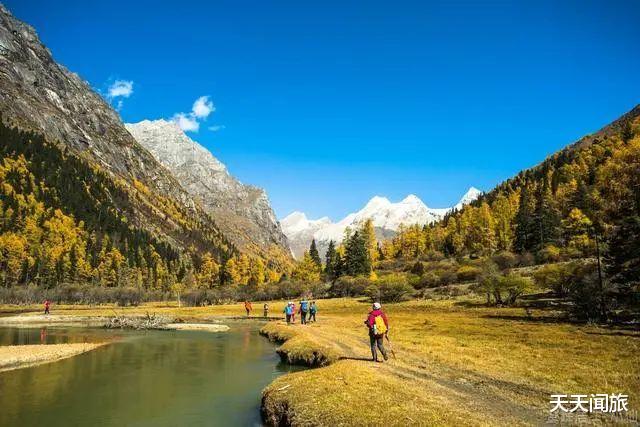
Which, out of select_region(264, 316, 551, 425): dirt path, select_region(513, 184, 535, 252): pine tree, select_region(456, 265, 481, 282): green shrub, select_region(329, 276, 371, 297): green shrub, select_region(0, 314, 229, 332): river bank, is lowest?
select_region(0, 314, 229, 332): river bank

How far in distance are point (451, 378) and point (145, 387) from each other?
68.7 feet

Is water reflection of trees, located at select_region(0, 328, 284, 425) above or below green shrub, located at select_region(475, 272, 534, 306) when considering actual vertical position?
below

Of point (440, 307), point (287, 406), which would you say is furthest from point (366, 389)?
point (440, 307)

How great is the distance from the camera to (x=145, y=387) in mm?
29797

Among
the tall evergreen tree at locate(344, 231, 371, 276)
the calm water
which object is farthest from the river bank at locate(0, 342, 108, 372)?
the tall evergreen tree at locate(344, 231, 371, 276)

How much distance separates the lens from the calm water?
73.5 feet

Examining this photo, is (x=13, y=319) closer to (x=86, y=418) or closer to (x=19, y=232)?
(x=86, y=418)

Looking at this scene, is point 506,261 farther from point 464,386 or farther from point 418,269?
point 464,386

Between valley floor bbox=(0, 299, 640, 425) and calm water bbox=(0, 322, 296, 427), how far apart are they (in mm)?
3695

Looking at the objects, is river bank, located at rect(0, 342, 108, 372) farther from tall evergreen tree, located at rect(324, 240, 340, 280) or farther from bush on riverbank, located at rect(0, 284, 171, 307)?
tall evergreen tree, located at rect(324, 240, 340, 280)

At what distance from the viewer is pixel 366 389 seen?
19047 millimetres

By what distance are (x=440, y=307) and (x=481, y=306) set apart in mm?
7726

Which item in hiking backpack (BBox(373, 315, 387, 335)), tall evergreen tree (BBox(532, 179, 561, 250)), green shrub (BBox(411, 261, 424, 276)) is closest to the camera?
hiking backpack (BBox(373, 315, 387, 335))

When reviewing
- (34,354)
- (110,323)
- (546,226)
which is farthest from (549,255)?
(34,354)
